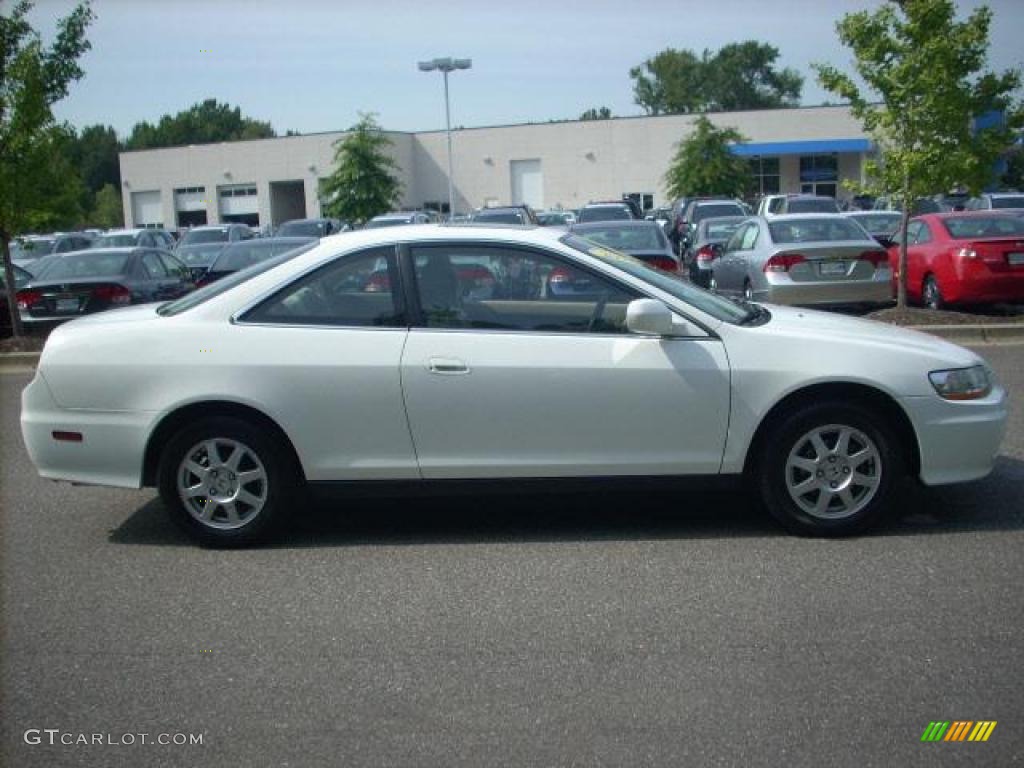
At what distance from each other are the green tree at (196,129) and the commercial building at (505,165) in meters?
45.4

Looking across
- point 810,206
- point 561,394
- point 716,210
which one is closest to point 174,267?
point 561,394

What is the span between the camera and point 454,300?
5.78 meters

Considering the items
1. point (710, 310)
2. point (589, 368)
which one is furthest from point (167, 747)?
point (710, 310)

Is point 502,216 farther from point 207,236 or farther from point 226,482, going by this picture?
point 226,482

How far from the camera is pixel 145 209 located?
66250mm

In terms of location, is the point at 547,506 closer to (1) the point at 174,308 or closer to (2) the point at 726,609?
(2) the point at 726,609

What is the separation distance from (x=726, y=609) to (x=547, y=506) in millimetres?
1907

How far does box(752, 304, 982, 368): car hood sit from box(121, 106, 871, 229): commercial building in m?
51.8

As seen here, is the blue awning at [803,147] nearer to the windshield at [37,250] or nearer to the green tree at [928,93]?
the windshield at [37,250]

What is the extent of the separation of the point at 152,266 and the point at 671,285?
1144cm

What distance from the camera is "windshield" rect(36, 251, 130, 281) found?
14992 mm

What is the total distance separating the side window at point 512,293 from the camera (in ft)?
18.7

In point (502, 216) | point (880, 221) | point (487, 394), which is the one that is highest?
point (502, 216)

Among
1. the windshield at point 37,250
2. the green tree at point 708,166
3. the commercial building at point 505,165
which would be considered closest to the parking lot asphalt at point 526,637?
the windshield at point 37,250
